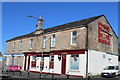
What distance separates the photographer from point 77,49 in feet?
72.8

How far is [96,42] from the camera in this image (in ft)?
78.0

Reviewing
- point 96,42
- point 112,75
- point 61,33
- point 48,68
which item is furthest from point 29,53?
point 112,75

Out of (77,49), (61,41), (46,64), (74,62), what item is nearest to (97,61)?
(74,62)

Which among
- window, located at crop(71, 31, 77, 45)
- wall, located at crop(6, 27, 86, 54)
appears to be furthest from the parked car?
window, located at crop(71, 31, 77, 45)

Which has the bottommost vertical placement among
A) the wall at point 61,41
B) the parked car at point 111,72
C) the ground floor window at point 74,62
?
the parked car at point 111,72

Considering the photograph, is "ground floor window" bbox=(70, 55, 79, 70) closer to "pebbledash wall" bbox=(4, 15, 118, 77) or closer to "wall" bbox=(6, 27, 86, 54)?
"pebbledash wall" bbox=(4, 15, 118, 77)

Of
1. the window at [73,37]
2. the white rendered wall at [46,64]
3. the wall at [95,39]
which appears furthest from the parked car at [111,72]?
the white rendered wall at [46,64]

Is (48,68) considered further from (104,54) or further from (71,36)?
(104,54)

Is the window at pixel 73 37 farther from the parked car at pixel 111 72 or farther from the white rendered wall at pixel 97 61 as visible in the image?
the parked car at pixel 111 72

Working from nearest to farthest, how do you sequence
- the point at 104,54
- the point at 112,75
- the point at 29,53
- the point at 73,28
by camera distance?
the point at 112,75, the point at 73,28, the point at 104,54, the point at 29,53

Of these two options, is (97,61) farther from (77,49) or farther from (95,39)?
(77,49)

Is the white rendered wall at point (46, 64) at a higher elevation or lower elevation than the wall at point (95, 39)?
lower

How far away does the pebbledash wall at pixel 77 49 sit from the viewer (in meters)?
21.8

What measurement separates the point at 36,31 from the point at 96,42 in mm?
13109
